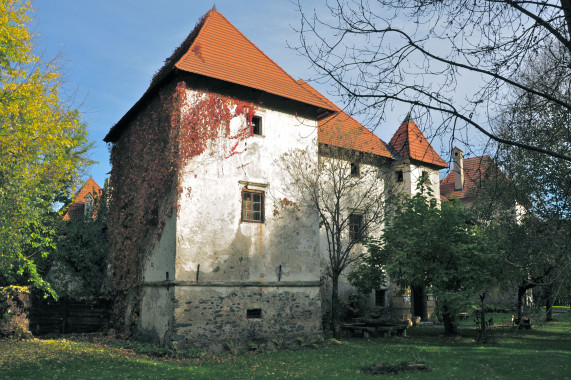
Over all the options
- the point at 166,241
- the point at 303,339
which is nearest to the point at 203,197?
the point at 166,241

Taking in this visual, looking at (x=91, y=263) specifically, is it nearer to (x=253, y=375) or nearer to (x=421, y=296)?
(x=253, y=375)

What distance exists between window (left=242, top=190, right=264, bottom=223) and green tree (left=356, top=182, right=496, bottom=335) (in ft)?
17.1

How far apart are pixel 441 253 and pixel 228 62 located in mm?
10726

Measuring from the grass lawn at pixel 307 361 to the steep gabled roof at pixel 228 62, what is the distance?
28.7 feet

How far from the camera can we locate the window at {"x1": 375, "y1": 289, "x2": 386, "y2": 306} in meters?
21.9

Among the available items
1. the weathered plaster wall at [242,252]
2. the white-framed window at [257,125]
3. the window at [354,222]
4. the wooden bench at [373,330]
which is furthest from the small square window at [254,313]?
the window at [354,222]

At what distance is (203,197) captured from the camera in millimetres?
14211

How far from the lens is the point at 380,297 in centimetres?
2217

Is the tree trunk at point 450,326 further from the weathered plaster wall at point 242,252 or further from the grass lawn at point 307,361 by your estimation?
the weathered plaster wall at point 242,252

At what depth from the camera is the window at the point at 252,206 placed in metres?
15.1

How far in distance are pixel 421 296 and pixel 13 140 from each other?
70.0 feet

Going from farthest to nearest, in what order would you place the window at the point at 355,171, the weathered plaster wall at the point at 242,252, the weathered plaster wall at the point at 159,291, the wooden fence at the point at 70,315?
the window at the point at 355,171, the wooden fence at the point at 70,315, the weathered plaster wall at the point at 242,252, the weathered plaster wall at the point at 159,291

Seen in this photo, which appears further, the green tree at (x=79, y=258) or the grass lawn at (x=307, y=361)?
the green tree at (x=79, y=258)

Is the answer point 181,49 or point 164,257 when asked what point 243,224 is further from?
point 181,49
